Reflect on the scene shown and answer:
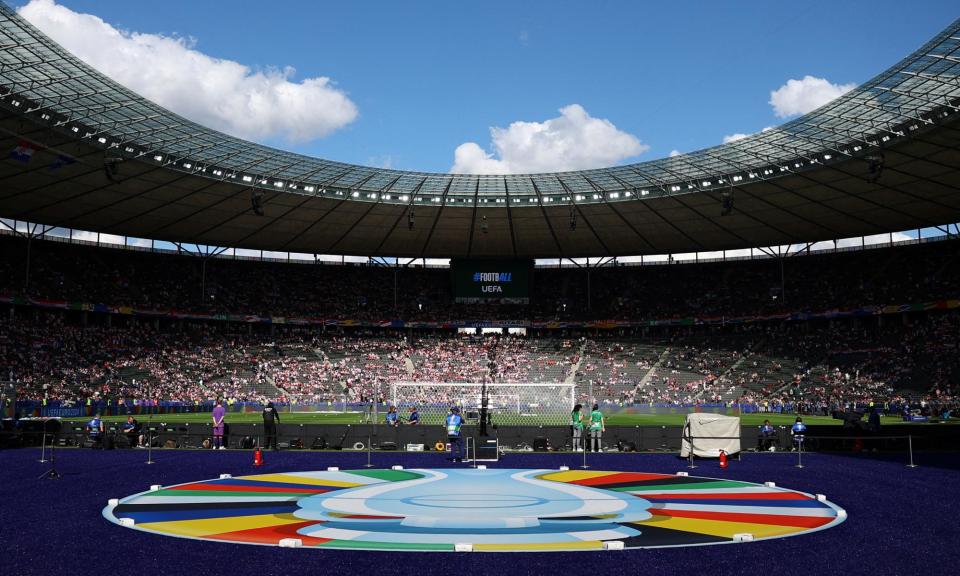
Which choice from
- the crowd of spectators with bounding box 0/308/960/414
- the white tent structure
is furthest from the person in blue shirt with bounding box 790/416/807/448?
the crowd of spectators with bounding box 0/308/960/414

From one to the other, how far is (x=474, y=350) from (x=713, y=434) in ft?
148

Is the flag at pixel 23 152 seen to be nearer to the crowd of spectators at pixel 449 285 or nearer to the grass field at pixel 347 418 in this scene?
the grass field at pixel 347 418

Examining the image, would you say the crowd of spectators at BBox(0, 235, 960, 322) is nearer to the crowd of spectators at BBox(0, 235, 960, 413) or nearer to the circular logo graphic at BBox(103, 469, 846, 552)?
the crowd of spectators at BBox(0, 235, 960, 413)

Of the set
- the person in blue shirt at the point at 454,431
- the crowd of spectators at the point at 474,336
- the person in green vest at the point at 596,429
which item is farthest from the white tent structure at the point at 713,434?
the crowd of spectators at the point at 474,336

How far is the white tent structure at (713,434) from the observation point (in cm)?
2427

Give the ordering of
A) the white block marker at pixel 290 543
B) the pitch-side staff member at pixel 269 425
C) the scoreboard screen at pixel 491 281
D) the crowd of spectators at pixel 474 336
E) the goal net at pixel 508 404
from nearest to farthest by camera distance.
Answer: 1. the white block marker at pixel 290 543
2. the pitch-side staff member at pixel 269 425
3. the goal net at pixel 508 404
4. the crowd of spectators at pixel 474 336
5. the scoreboard screen at pixel 491 281

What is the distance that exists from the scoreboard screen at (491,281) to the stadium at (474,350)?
377mm

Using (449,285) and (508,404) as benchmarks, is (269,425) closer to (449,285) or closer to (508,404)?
(508,404)

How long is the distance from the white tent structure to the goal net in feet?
27.4

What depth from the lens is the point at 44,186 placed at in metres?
48.2

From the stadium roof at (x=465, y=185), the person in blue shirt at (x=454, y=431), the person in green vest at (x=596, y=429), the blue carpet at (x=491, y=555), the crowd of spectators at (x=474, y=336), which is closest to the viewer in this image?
the blue carpet at (x=491, y=555)

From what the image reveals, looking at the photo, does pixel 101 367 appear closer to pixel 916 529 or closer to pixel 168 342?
pixel 168 342

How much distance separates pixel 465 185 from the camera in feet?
169

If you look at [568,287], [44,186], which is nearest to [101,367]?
[44,186]
